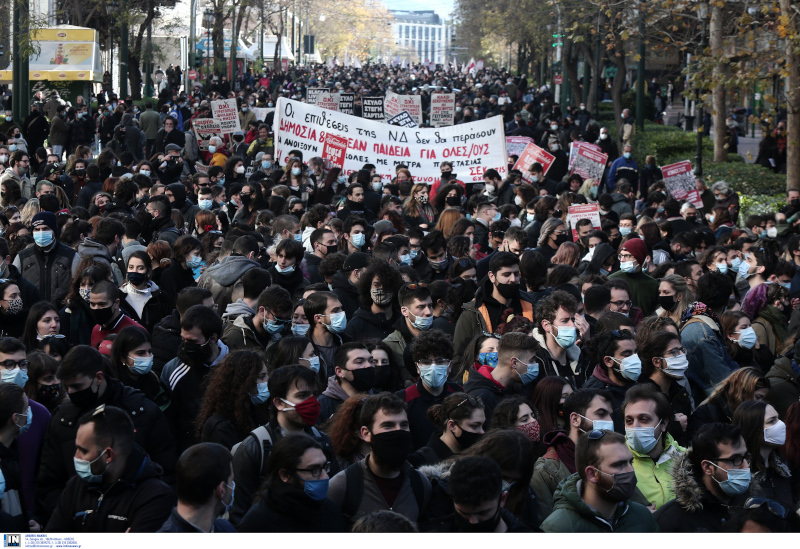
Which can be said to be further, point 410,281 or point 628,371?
point 410,281

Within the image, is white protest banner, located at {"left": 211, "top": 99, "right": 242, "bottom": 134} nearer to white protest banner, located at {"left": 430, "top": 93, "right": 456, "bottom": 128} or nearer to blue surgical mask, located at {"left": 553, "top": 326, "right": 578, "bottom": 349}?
white protest banner, located at {"left": 430, "top": 93, "right": 456, "bottom": 128}

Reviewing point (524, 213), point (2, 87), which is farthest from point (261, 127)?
point (2, 87)

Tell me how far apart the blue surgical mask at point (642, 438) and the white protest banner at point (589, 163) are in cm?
1239

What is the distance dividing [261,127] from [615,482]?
16.9 metres

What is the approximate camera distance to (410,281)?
8180mm

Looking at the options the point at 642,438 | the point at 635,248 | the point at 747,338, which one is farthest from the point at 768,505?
the point at 635,248

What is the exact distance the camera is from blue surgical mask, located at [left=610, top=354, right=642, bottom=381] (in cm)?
617

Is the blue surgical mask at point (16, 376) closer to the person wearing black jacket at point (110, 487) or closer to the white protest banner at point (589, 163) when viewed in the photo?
the person wearing black jacket at point (110, 487)

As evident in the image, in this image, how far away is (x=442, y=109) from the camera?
25.5 meters

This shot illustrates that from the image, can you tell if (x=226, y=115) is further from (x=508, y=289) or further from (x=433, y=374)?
(x=433, y=374)

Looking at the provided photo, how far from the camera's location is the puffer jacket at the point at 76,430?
5.00 meters

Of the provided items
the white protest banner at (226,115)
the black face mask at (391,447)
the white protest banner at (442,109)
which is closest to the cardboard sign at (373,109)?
the white protest banner at (226,115)

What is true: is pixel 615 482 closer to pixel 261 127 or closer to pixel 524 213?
pixel 524 213

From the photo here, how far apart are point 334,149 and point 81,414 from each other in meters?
12.9
